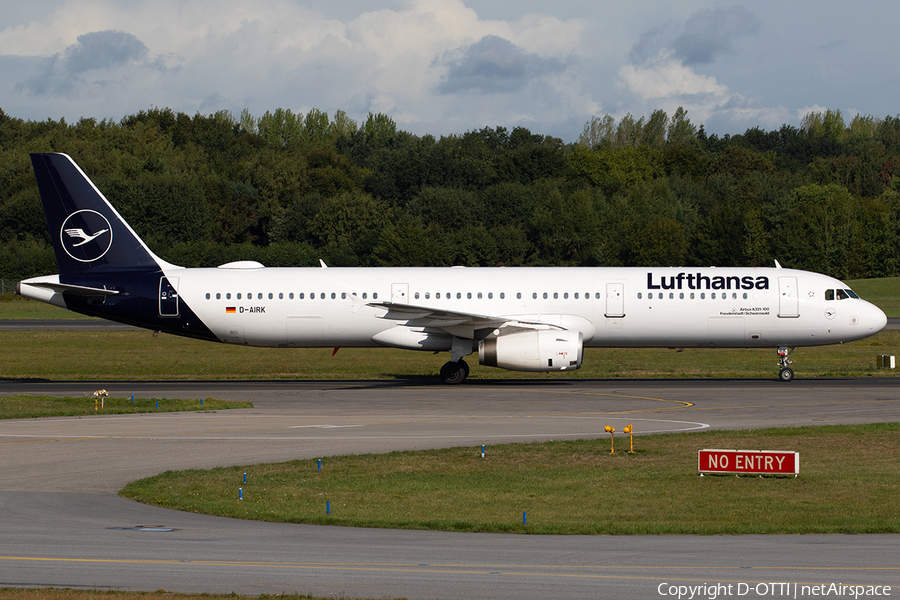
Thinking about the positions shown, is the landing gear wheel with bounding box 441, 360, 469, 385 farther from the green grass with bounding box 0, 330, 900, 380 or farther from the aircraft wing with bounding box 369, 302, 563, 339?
the green grass with bounding box 0, 330, 900, 380

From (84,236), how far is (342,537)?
2708 centimetres

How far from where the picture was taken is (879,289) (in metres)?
98.0

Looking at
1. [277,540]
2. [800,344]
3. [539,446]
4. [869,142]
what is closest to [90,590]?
[277,540]

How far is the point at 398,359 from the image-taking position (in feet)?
154

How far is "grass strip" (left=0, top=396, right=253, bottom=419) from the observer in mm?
28375

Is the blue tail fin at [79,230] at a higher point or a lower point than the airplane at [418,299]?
higher

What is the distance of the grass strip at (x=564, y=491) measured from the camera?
14875mm

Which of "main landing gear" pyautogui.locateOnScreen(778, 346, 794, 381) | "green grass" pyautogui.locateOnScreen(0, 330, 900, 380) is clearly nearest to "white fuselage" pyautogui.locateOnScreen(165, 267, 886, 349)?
"main landing gear" pyautogui.locateOnScreen(778, 346, 794, 381)

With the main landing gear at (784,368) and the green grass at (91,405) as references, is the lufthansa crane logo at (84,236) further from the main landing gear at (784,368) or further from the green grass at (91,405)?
the main landing gear at (784,368)

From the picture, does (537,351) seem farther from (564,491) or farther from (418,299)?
(564,491)

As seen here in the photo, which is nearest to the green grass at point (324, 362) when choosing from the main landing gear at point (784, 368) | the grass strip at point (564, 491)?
the main landing gear at point (784, 368)

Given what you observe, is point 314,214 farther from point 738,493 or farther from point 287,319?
point 738,493

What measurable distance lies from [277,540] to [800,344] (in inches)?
1123

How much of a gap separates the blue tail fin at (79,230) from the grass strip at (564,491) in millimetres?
20149
